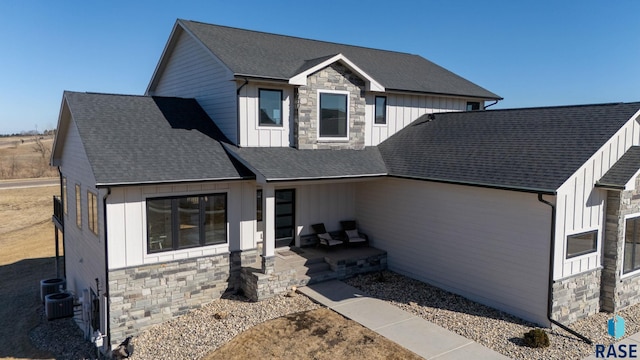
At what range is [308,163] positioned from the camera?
41.7ft

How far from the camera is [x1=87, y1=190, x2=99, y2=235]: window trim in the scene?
35.5ft

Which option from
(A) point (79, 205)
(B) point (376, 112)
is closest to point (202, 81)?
(A) point (79, 205)

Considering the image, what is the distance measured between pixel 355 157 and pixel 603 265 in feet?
24.6

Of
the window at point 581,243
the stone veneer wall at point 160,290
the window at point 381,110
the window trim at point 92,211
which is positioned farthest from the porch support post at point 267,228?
the window at point 581,243

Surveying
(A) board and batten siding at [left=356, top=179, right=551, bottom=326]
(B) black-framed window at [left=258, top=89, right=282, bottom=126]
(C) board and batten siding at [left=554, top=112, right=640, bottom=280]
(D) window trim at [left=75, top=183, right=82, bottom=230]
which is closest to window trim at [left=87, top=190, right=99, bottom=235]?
(D) window trim at [left=75, top=183, right=82, bottom=230]

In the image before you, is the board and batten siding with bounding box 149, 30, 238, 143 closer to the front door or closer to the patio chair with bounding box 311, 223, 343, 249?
the front door

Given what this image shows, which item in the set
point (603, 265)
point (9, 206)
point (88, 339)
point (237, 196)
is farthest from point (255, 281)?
point (9, 206)

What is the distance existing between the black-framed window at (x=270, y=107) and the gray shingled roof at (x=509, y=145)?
397cm

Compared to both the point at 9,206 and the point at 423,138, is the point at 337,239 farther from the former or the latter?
the point at 9,206

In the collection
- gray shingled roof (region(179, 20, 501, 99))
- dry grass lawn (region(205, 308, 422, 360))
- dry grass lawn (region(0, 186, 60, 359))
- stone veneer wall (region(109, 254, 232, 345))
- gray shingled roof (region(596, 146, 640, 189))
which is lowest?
dry grass lawn (region(0, 186, 60, 359))

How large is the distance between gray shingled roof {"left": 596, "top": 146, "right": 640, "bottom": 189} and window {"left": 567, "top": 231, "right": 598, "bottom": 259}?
129 centimetres

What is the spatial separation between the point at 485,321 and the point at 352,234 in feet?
18.4

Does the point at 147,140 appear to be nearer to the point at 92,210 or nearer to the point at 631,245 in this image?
the point at 92,210

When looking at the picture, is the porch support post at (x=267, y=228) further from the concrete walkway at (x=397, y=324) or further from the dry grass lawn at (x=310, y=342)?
the dry grass lawn at (x=310, y=342)
